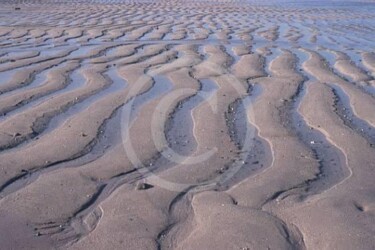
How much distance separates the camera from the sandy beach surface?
3.73 metres

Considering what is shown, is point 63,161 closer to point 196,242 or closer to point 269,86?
point 196,242

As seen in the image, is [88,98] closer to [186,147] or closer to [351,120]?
[186,147]

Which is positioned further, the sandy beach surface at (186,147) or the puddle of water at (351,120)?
the puddle of water at (351,120)

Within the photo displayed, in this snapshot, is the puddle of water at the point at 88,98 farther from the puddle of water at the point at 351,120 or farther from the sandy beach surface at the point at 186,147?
the puddle of water at the point at 351,120

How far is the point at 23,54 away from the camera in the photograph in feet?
32.4

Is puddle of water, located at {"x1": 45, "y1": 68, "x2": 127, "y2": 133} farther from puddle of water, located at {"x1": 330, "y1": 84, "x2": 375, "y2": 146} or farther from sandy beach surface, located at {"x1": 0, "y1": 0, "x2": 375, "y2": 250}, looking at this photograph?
puddle of water, located at {"x1": 330, "y1": 84, "x2": 375, "y2": 146}

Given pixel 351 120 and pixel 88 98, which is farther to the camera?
pixel 88 98

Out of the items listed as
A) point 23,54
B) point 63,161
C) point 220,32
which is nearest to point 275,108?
point 63,161

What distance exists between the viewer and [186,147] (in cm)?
523

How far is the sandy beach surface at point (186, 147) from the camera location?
147 inches

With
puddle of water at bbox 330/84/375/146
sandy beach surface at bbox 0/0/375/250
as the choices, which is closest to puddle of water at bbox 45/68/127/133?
sandy beach surface at bbox 0/0/375/250

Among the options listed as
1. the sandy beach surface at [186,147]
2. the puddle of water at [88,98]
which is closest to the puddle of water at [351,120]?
the sandy beach surface at [186,147]

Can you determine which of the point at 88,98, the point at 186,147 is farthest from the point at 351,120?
the point at 88,98

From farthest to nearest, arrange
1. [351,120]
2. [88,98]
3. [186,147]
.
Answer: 1. [88,98]
2. [351,120]
3. [186,147]
